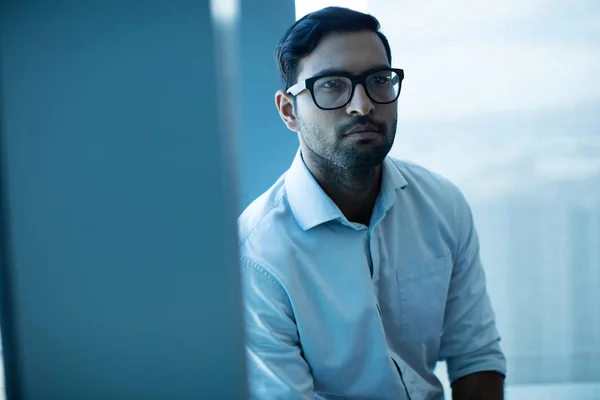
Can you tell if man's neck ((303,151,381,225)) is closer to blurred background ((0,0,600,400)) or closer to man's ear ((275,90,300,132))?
man's ear ((275,90,300,132))

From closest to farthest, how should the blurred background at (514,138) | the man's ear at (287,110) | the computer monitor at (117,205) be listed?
the computer monitor at (117,205) → the man's ear at (287,110) → the blurred background at (514,138)

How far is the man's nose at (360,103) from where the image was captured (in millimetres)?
1112

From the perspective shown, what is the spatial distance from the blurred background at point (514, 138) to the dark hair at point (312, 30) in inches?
5.2

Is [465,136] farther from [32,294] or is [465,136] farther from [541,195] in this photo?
[32,294]

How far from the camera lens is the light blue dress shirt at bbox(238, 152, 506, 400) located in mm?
1074

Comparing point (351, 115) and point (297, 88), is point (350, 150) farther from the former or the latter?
point (297, 88)

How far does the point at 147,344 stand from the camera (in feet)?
1.22

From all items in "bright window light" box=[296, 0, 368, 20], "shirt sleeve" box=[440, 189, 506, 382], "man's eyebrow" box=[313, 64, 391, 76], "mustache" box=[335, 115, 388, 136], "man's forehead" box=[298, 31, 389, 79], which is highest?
"bright window light" box=[296, 0, 368, 20]

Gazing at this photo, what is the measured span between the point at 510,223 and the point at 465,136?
0.35 meters

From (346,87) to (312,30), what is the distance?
0.17m

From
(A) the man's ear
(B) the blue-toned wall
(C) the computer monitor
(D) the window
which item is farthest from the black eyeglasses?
(C) the computer monitor

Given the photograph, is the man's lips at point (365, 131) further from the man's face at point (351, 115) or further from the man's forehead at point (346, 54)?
the man's forehead at point (346, 54)

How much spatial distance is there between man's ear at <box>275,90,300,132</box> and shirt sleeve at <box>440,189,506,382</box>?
49 centimetres

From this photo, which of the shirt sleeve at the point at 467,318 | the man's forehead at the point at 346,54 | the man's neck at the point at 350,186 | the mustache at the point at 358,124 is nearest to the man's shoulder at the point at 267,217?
the man's neck at the point at 350,186
